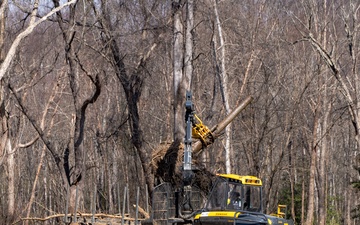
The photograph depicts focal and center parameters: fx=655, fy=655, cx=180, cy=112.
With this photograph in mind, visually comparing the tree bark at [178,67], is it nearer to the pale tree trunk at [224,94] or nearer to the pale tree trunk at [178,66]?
the pale tree trunk at [178,66]

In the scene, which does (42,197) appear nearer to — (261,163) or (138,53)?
(261,163)

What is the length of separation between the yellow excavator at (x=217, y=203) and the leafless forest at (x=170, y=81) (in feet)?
13.0

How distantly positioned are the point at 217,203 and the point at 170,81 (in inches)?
787

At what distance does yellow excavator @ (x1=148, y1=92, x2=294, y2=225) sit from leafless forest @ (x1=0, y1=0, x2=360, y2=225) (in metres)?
3.95

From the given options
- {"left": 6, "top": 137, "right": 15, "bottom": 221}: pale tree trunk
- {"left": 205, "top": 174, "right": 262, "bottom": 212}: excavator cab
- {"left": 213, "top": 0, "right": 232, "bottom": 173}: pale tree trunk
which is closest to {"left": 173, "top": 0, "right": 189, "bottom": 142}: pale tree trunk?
{"left": 213, "top": 0, "right": 232, "bottom": 173}: pale tree trunk

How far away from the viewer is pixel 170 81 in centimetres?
3688

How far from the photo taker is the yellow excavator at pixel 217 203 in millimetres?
16562

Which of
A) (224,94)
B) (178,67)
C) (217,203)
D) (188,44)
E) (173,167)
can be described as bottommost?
(217,203)

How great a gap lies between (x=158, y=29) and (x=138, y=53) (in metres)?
1.63

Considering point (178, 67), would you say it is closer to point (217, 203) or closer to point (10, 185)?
point (217, 203)

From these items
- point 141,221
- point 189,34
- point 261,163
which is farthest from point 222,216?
point 261,163

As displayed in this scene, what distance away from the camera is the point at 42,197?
157ft

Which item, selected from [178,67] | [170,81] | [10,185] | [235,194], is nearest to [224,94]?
[178,67]

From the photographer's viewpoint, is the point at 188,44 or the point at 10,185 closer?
the point at 188,44
